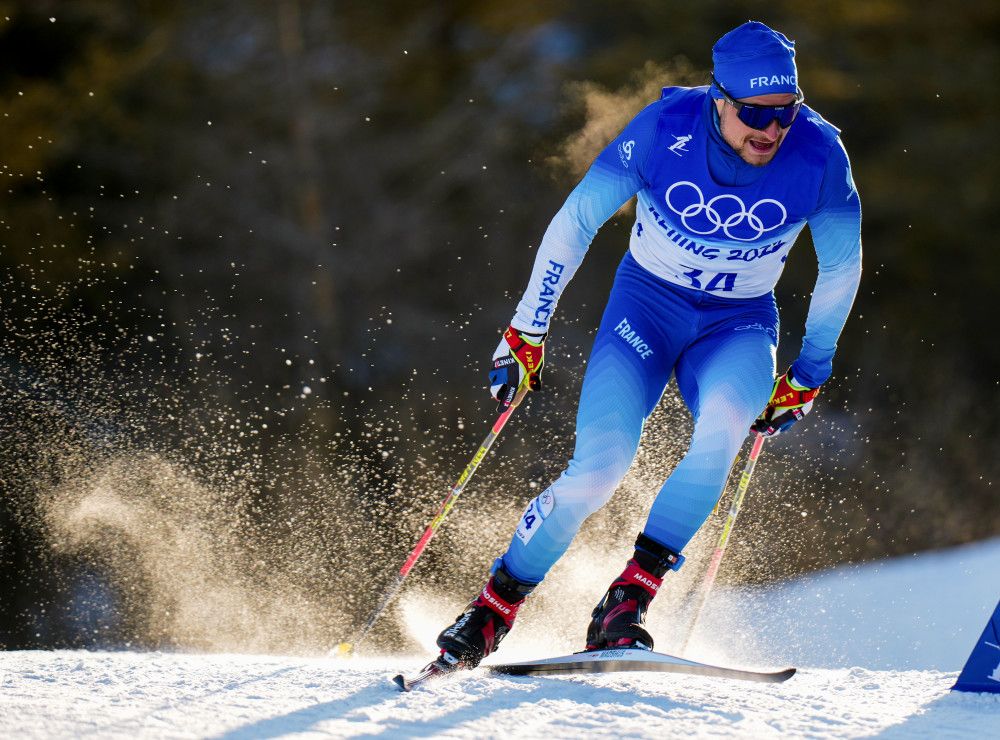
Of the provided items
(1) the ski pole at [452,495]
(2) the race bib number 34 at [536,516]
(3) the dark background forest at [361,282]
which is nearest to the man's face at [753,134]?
(1) the ski pole at [452,495]

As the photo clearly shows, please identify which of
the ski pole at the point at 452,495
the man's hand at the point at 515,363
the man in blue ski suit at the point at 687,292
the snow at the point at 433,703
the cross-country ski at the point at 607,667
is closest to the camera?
the snow at the point at 433,703

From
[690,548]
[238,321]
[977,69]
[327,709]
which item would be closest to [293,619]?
[690,548]

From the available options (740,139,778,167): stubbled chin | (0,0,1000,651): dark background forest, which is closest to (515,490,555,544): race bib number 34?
(740,139,778,167): stubbled chin

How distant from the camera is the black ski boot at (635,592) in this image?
2.28m

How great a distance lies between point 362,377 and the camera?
14.5 metres

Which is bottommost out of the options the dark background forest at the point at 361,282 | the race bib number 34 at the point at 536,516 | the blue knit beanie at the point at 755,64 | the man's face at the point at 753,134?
the race bib number 34 at the point at 536,516

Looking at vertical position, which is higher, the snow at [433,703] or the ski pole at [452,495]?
the ski pole at [452,495]

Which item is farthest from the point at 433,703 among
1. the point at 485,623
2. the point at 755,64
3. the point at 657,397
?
the point at 755,64

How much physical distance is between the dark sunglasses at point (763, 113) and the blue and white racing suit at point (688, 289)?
0.09 metres

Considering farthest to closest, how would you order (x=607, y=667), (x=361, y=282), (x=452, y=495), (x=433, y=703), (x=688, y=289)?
(x=361, y=282) < (x=452, y=495) < (x=688, y=289) < (x=607, y=667) < (x=433, y=703)

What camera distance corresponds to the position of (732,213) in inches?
90.9

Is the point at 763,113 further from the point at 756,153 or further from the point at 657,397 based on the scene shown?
the point at 657,397

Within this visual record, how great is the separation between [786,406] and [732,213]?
0.75 metres

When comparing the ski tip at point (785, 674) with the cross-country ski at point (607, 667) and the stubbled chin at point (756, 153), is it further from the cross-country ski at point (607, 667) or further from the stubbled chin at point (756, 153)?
the stubbled chin at point (756, 153)
